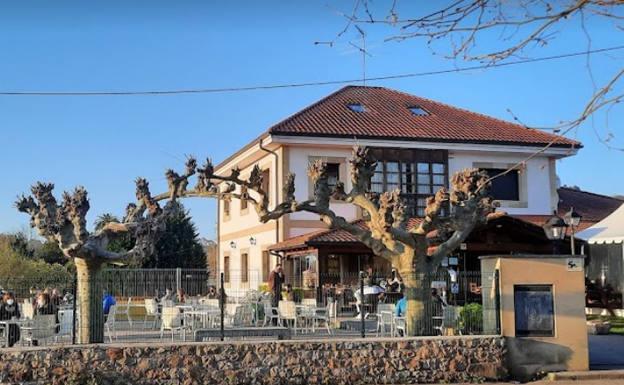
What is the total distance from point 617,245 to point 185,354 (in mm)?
16281

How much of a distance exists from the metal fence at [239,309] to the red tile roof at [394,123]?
6.98m

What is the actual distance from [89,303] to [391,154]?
660 inches

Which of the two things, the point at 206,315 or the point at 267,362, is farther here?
the point at 206,315

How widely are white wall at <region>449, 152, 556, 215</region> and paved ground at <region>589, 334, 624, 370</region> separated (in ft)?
39.7

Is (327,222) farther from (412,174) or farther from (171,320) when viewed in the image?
(412,174)

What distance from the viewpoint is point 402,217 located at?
15.1 metres

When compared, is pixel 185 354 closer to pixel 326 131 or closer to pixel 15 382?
pixel 15 382

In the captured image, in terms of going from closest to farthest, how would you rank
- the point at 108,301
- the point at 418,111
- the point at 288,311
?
1. the point at 288,311
2. the point at 108,301
3. the point at 418,111

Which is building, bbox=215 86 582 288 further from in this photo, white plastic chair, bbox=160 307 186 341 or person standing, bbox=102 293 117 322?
white plastic chair, bbox=160 307 186 341

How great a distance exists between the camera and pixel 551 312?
44.6ft

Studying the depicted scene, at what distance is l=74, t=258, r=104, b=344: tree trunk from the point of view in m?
13.5

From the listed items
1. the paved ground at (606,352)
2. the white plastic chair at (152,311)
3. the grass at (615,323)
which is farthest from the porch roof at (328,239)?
the white plastic chair at (152,311)

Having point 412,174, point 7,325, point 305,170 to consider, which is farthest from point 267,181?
point 7,325

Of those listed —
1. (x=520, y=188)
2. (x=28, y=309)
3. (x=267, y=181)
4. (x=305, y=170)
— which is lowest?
(x=28, y=309)
